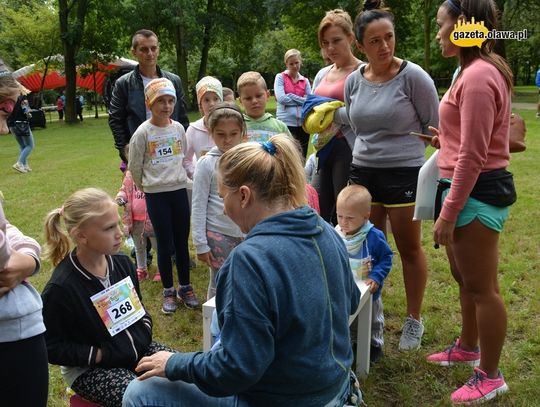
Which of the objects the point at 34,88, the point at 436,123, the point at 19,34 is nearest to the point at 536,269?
the point at 436,123

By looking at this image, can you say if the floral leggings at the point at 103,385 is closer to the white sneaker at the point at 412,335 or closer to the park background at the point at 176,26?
the white sneaker at the point at 412,335

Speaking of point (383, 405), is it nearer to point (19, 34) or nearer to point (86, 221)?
point (86, 221)

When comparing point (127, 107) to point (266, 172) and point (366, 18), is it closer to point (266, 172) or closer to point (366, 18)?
point (366, 18)

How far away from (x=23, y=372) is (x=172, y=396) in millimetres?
516

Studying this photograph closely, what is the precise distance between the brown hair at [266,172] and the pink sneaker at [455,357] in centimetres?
196

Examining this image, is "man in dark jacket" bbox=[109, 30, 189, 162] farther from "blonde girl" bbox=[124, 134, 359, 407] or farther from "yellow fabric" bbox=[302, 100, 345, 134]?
"blonde girl" bbox=[124, 134, 359, 407]

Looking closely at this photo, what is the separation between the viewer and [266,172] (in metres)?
1.56

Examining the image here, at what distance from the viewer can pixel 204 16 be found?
2619 cm

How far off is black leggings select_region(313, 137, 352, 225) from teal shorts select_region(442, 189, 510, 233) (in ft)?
4.07

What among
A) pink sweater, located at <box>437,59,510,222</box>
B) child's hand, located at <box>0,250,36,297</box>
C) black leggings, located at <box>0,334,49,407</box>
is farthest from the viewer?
pink sweater, located at <box>437,59,510,222</box>

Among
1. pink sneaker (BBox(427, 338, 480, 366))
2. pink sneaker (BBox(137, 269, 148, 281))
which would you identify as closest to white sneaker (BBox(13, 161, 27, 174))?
pink sneaker (BBox(137, 269, 148, 281))

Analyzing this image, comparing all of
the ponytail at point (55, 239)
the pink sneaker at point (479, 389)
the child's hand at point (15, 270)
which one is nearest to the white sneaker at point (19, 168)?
the ponytail at point (55, 239)

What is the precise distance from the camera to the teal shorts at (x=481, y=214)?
7.74 ft

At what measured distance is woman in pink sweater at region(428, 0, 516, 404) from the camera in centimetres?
221
